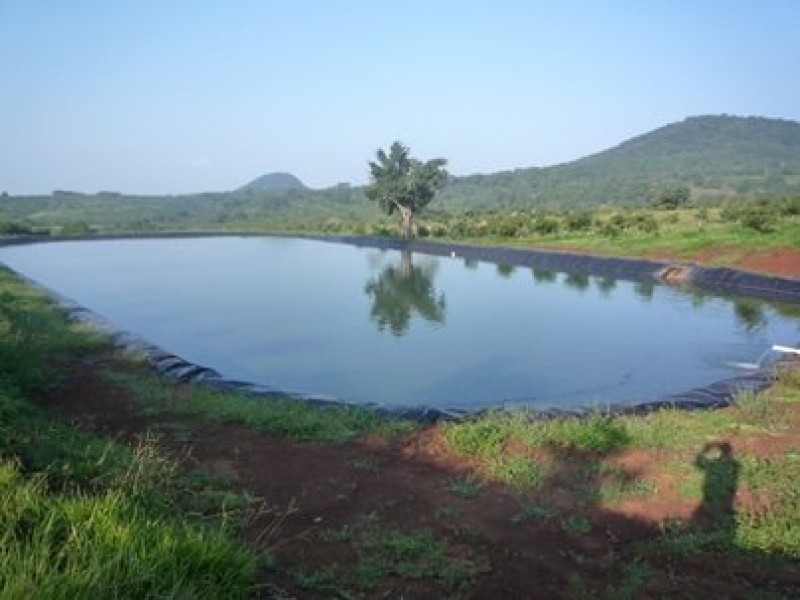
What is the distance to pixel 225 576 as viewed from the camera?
3.31 metres

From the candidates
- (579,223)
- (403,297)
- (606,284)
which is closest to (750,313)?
(606,284)

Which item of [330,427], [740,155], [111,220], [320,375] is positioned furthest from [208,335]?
[740,155]

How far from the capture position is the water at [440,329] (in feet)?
36.2

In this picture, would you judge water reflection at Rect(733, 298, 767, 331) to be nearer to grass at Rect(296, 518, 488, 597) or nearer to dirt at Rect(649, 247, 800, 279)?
dirt at Rect(649, 247, 800, 279)

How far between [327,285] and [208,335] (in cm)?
852

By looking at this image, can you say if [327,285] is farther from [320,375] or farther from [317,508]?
[317,508]

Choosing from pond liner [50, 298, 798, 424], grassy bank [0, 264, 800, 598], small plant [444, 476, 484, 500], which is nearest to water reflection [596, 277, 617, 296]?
pond liner [50, 298, 798, 424]

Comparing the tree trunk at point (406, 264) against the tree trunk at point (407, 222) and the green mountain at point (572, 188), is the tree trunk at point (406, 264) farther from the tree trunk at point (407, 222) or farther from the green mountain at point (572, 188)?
the green mountain at point (572, 188)

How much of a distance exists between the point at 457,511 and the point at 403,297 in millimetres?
15107

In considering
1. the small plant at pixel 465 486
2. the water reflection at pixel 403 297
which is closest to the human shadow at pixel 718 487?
the small plant at pixel 465 486

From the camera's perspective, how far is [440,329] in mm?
15523

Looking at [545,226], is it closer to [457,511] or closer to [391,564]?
[457,511]

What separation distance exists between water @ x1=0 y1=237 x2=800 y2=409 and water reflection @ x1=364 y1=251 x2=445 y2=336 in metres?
0.05

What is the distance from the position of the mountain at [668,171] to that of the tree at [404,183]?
4012 centimetres
